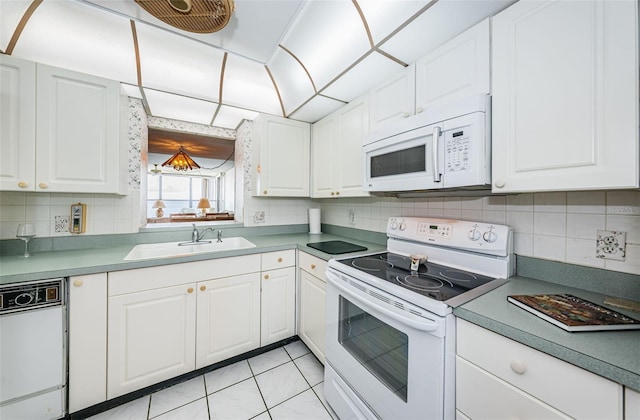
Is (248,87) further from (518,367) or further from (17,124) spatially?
(518,367)

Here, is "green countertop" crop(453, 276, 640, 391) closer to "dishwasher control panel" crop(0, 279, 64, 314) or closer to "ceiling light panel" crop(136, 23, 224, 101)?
"dishwasher control panel" crop(0, 279, 64, 314)

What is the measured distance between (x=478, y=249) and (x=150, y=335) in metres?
2.03

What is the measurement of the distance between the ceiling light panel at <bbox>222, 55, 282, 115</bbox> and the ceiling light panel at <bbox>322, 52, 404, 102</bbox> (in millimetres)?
565

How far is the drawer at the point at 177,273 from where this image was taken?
1.42 m

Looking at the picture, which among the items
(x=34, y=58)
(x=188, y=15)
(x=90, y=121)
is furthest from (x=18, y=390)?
(x=188, y=15)

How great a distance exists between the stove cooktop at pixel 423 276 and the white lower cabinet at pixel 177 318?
89cm

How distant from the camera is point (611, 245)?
0.99 meters

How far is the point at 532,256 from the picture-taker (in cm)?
121

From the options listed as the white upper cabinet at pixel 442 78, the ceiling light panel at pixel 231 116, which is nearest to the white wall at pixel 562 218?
the white upper cabinet at pixel 442 78

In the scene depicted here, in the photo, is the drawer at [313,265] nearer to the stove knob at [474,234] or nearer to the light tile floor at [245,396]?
the light tile floor at [245,396]

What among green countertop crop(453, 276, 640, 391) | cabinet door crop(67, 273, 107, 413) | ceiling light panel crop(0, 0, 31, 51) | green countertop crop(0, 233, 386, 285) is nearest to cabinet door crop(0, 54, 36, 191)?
ceiling light panel crop(0, 0, 31, 51)

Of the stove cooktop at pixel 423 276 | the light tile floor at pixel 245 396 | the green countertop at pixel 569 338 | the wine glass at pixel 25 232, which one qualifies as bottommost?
the light tile floor at pixel 245 396

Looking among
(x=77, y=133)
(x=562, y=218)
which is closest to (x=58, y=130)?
(x=77, y=133)

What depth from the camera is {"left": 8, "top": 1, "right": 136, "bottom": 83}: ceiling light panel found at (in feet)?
4.39
